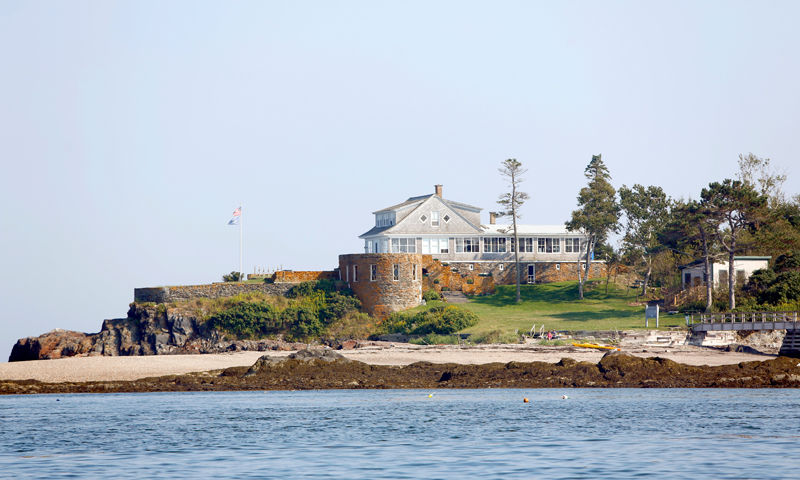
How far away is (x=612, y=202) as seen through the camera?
7025 centimetres

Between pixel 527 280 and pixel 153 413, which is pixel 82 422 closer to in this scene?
pixel 153 413

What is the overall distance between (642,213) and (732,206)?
1713cm

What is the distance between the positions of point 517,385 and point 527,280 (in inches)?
1331

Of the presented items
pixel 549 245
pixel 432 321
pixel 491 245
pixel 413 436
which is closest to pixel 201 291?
pixel 432 321

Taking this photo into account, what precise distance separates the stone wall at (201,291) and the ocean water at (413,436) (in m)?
23.9

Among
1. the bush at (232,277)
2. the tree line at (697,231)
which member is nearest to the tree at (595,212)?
the tree line at (697,231)

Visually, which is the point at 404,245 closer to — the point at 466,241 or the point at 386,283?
the point at 466,241

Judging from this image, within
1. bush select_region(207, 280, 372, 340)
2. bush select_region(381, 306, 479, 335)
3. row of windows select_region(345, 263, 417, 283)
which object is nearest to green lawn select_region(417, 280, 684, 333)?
bush select_region(381, 306, 479, 335)

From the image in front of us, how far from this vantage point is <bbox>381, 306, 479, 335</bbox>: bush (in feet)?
179

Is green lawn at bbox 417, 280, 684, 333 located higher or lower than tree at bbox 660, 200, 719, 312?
lower

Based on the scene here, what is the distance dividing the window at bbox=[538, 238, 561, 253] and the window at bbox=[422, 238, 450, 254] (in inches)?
336

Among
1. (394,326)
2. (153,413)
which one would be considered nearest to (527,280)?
(394,326)

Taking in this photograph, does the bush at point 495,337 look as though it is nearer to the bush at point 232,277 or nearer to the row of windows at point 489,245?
A: the row of windows at point 489,245

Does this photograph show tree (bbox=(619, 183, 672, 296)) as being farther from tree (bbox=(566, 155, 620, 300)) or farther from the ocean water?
the ocean water
